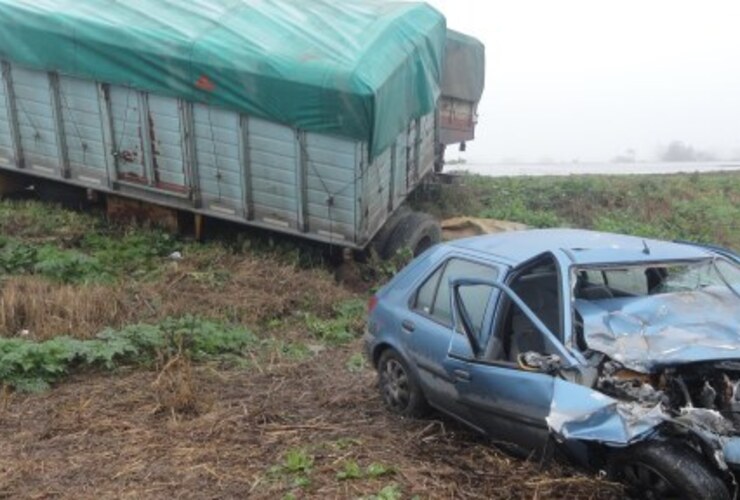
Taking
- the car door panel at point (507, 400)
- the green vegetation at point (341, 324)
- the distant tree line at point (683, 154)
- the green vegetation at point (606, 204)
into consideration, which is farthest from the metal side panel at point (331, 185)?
the distant tree line at point (683, 154)

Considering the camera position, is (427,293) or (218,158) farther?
(218,158)

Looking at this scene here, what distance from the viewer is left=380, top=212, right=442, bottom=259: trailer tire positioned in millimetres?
10422

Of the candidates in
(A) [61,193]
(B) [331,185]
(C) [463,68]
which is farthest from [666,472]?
(C) [463,68]

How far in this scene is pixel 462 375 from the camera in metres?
4.80

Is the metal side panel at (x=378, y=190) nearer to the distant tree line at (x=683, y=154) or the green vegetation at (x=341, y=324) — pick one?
the green vegetation at (x=341, y=324)

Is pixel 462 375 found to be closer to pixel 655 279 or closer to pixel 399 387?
pixel 399 387

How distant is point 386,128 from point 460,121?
608cm

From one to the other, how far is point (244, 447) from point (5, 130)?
330 inches

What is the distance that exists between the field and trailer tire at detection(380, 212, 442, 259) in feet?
1.47

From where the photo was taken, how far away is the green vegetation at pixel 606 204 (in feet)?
45.6

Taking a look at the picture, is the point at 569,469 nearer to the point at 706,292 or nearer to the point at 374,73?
the point at 706,292

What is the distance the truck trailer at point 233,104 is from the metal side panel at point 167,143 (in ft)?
0.06

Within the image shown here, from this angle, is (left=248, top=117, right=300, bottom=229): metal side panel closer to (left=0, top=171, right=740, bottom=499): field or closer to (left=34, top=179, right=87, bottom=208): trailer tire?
(left=0, top=171, right=740, bottom=499): field

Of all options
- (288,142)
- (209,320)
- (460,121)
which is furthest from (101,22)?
(460,121)
